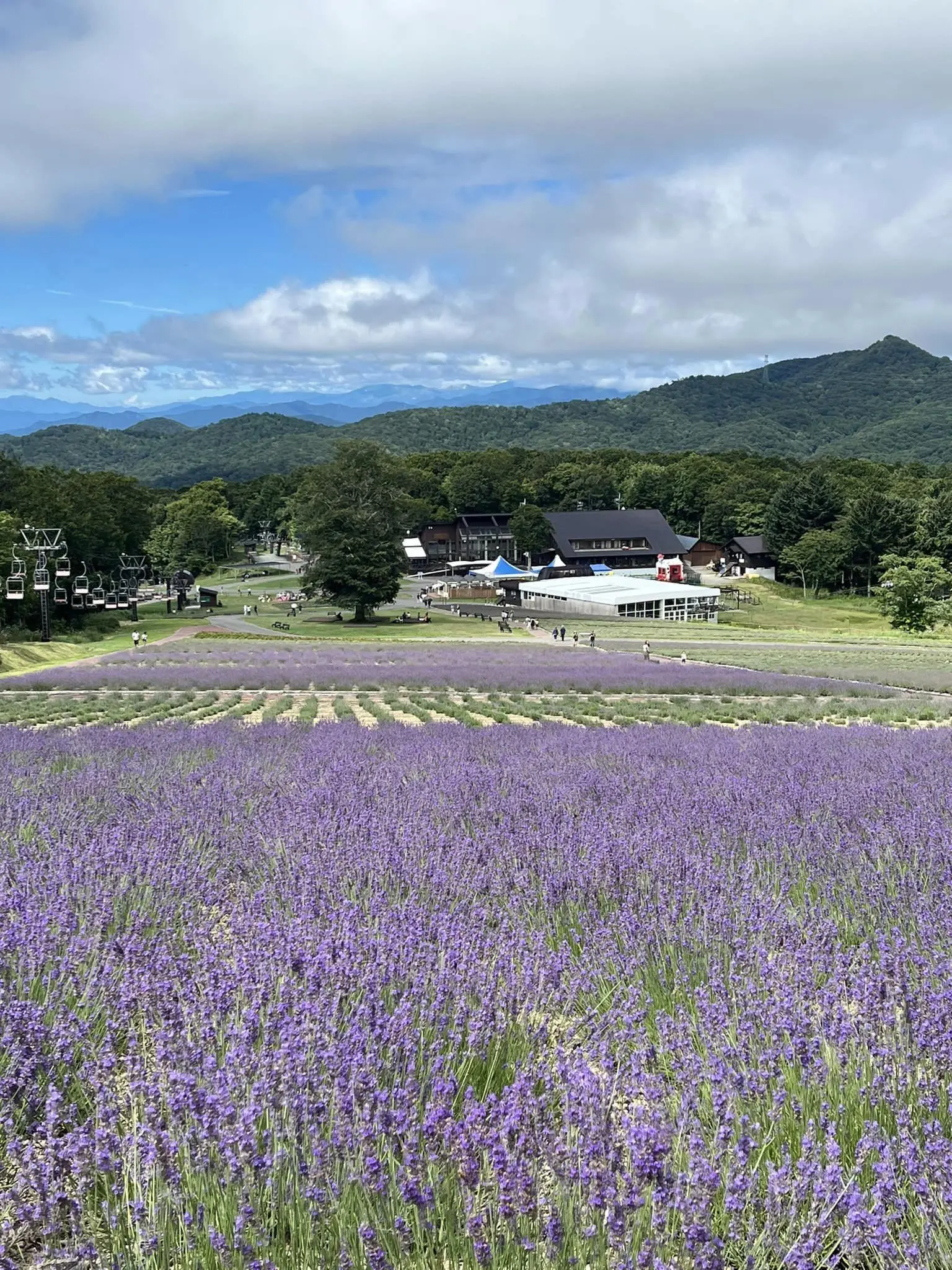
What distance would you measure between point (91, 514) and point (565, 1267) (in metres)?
64.4

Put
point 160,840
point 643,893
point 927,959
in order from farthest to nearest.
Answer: point 160,840 < point 643,893 < point 927,959

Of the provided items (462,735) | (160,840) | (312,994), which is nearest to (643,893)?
(312,994)

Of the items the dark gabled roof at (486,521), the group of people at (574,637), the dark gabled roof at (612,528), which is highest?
the dark gabled roof at (486,521)

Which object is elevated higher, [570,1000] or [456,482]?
[456,482]


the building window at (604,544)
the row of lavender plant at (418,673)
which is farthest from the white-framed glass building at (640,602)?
the row of lavender plant at (418,673)

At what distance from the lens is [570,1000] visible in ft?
11.9

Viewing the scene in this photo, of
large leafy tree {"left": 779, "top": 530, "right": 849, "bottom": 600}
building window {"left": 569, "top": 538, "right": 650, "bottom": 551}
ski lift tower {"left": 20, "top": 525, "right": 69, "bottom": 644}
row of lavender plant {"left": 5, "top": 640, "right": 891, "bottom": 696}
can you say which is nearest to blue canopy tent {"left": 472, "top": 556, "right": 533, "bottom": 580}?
building window {"left": 569, "top": 538, "right": 650, "bottom": 551}

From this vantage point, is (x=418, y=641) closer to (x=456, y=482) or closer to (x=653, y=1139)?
(x=653, y=1139)

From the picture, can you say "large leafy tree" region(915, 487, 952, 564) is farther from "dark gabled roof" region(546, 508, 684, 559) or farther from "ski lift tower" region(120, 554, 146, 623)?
"ski lift tower" region(120, 554, 146, 623)

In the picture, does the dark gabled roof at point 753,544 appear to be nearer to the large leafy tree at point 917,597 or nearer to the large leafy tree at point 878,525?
the large leafy tree at point 878,525

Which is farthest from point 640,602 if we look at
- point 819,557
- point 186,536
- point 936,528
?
point 186,536

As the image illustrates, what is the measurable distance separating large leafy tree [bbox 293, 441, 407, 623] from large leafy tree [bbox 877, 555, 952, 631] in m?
28.7

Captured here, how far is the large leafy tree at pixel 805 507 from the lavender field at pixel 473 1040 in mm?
88259

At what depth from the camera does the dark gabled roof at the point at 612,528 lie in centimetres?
9081
